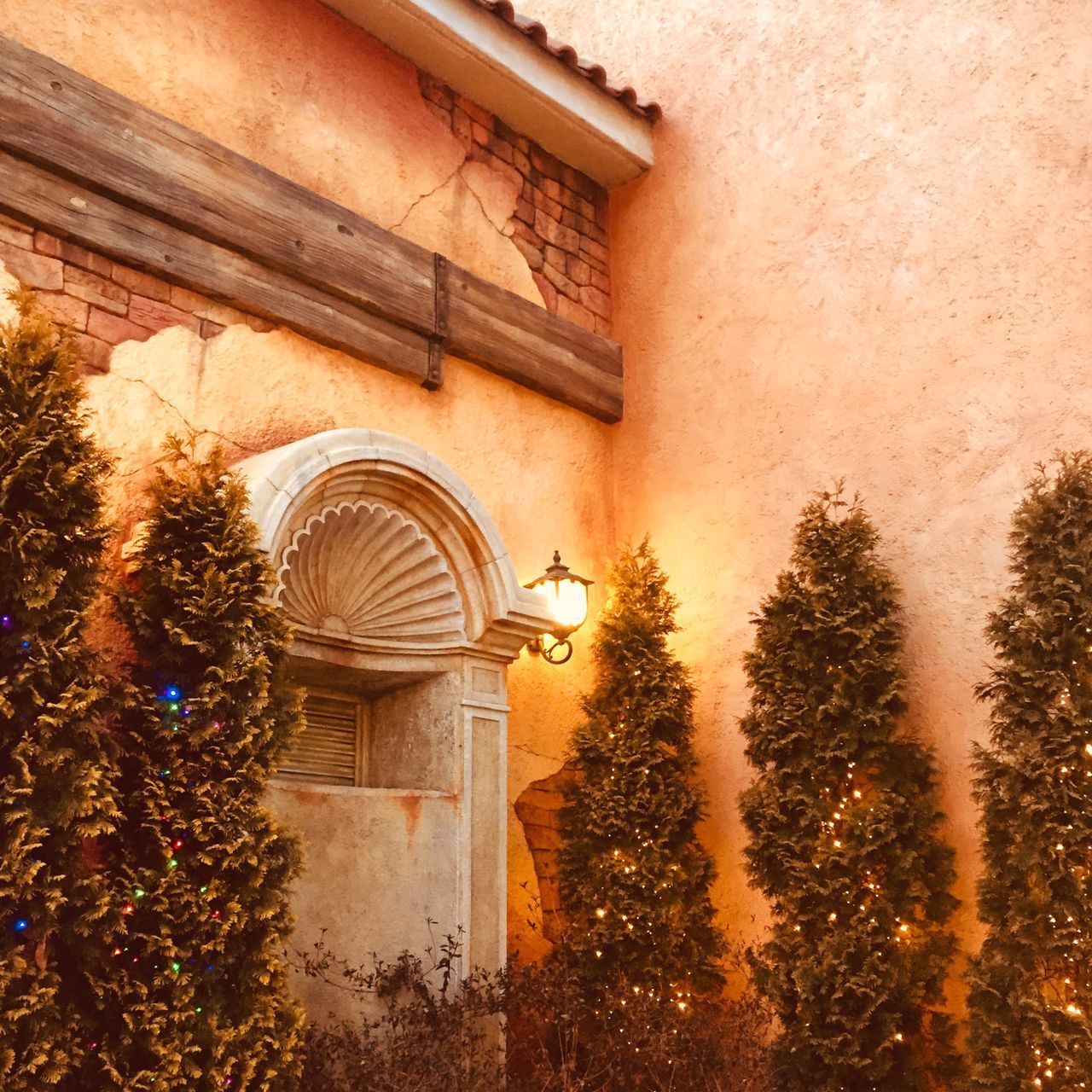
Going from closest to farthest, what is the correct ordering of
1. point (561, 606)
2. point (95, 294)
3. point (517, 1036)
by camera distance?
point (95, 294) → point (517, 1036) → point (561, 606)

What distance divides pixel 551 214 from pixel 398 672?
2.95 meters

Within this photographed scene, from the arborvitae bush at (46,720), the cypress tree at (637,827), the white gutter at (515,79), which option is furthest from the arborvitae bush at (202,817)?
the white gutter at (515,79)

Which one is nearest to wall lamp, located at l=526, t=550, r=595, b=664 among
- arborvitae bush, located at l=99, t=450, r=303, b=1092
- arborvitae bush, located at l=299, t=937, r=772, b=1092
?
arborvitae bush, located at l=299, t=937, r=772, b=1092

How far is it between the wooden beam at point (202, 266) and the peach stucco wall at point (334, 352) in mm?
103

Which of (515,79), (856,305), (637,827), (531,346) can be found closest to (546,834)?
(637,827)

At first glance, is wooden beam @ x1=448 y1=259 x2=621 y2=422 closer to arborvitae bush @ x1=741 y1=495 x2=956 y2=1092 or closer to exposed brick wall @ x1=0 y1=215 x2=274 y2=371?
exposed brick wall @ x1=0 y1=215 x2=274 y2=371

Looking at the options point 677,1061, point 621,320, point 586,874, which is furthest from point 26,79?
point 677,1061

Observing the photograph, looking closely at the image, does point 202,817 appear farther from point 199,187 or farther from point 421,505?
point 199,187

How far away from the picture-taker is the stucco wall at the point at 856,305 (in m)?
5.28

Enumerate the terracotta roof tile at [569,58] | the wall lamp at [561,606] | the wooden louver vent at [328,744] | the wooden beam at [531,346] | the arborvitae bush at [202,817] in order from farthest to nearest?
1. the terracotta roof tile at [569,58]
2. the wooden beam at [531,346]
3. the wall lamp at [561,606]
4. the wooden louver vent at [328,744]
5. the arborvitae bush at [202,817]

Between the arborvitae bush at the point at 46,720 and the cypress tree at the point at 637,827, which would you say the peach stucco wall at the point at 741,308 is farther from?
the arborvitae bush at the point at 46,720

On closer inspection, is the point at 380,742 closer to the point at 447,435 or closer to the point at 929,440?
the point at 447,435

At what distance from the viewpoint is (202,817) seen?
3.82 m

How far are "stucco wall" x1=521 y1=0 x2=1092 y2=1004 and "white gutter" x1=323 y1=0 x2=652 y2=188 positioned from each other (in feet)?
0.87
